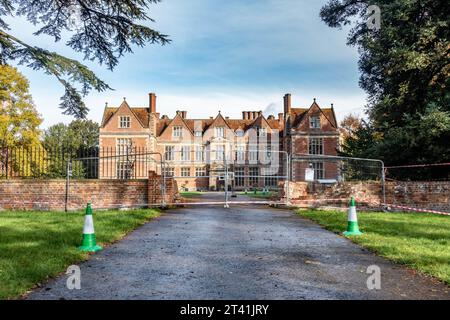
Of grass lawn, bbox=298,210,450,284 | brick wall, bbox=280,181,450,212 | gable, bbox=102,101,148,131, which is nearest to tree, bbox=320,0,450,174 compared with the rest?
Result: brick wall, bbox=280,181,450,212

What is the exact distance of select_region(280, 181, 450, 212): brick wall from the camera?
15.1 m

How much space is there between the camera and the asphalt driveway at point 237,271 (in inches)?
179

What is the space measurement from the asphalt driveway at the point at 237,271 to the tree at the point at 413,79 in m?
10.6

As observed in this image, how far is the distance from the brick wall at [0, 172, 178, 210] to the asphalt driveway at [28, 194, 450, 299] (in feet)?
19.1

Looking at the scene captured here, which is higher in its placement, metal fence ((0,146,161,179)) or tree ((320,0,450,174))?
tree ((320,0,450,174))

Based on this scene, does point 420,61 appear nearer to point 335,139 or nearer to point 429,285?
point 429,285

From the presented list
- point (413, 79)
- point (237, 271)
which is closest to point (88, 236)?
point (237, 271)

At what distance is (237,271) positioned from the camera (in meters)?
5.58

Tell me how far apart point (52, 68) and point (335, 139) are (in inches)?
1911

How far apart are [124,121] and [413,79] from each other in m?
42.1

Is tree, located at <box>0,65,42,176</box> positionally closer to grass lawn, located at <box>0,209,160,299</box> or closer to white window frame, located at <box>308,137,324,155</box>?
grass lawn, located at <box>0,209,160,299</box>

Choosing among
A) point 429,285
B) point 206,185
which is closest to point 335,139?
point 206,185

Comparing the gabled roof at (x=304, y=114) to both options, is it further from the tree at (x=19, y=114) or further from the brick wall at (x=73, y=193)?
the brick wall at (x=73, y=193)

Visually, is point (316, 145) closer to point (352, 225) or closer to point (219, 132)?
point (219, 132)
